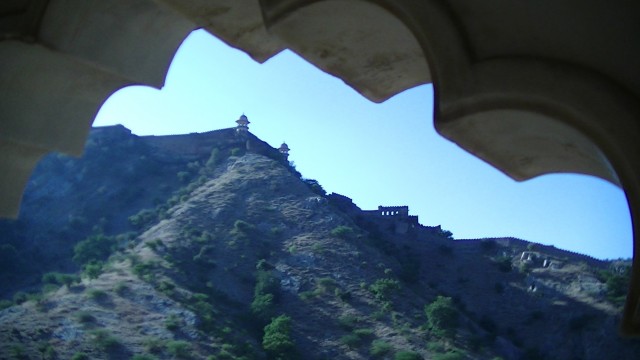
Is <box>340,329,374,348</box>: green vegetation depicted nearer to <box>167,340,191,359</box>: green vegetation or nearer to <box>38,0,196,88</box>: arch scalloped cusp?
<box>167,340,191,359</box>: green vegetation

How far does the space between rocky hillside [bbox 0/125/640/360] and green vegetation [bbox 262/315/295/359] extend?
7cm

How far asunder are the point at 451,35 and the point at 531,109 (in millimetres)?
137

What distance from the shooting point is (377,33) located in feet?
3.54

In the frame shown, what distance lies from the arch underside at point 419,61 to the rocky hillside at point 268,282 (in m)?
24.0

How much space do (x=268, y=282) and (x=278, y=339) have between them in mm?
4157

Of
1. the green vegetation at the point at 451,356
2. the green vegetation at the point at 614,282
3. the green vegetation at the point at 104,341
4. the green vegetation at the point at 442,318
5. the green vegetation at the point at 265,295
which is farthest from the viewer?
the green vegetation at the point at 614,282

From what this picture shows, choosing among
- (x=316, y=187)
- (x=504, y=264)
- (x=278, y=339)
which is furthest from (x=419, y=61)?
(x=316, y=187)

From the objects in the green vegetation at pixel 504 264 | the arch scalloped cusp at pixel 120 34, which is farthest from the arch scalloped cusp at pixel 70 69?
the green vegetation at pixel 504 264

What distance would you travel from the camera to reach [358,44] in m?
1.11

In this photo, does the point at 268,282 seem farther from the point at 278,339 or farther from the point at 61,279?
the point at 61,279

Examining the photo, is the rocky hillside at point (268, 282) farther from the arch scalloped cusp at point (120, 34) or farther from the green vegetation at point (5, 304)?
the arch scalloped cusp at point (120, 34)

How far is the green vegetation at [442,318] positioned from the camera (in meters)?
31.0

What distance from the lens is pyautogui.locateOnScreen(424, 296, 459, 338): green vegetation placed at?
31.0 meters

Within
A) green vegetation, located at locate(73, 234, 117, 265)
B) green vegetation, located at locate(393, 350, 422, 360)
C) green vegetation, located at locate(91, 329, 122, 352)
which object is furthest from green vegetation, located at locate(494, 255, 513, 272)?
green vegetation, located at locate(91, 329, 122, 352)
